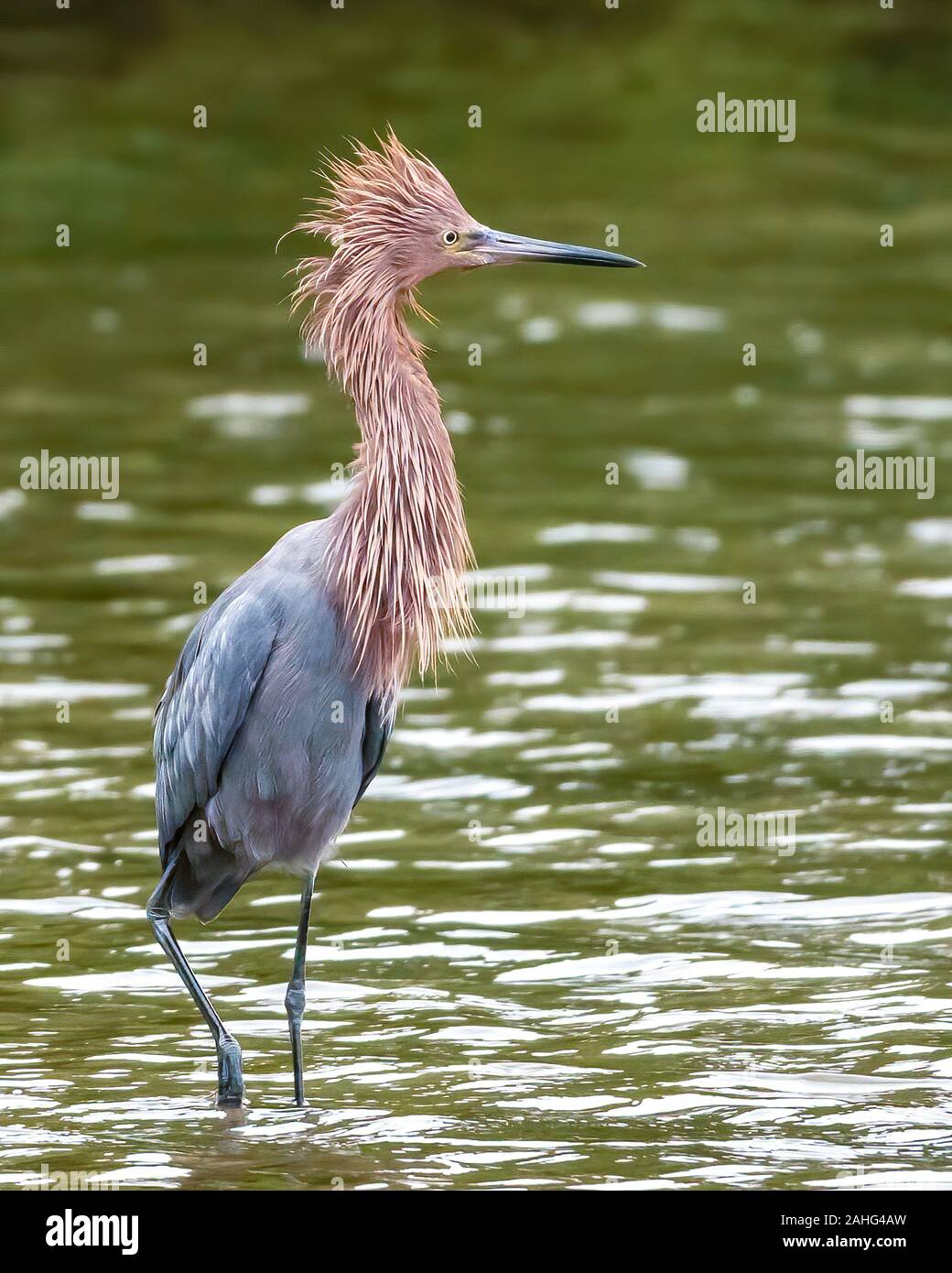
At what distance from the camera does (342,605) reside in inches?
311

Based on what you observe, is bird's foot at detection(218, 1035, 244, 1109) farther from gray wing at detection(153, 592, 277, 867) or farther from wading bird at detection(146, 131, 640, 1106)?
gray wing at detection(153, 592, 277, 867)

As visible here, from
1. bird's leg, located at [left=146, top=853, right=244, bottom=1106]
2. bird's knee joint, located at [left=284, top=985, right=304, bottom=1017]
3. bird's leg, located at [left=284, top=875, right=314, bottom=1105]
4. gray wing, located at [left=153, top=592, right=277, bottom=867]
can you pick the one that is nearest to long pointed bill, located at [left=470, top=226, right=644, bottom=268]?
gray wing, located at [left=153, top=592, right=277, bottom=867]

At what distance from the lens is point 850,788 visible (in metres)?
11.4

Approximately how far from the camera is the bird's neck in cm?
789

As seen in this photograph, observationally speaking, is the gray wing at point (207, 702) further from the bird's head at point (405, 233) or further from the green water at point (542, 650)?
the bird's head at point (405, 233)

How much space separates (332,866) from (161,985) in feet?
5.10

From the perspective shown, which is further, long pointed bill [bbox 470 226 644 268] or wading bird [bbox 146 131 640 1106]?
long pointed bill [bbox 470 226 644 268]

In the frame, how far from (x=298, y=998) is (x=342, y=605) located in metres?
1.41

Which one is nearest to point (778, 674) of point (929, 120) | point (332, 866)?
point (332, 866)

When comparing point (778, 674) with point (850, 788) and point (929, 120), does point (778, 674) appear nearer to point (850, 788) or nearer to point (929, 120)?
point (850, 788)

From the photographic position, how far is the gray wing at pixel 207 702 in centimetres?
786

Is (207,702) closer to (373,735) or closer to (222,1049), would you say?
(373,735)

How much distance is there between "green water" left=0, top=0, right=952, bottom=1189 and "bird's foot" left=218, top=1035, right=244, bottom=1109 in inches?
3.3

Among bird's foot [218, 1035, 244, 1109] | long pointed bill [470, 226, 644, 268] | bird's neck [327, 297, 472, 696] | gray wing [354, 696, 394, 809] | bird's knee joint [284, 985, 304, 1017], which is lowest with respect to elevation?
bird's foot [218, 1035, 244, 1109]
